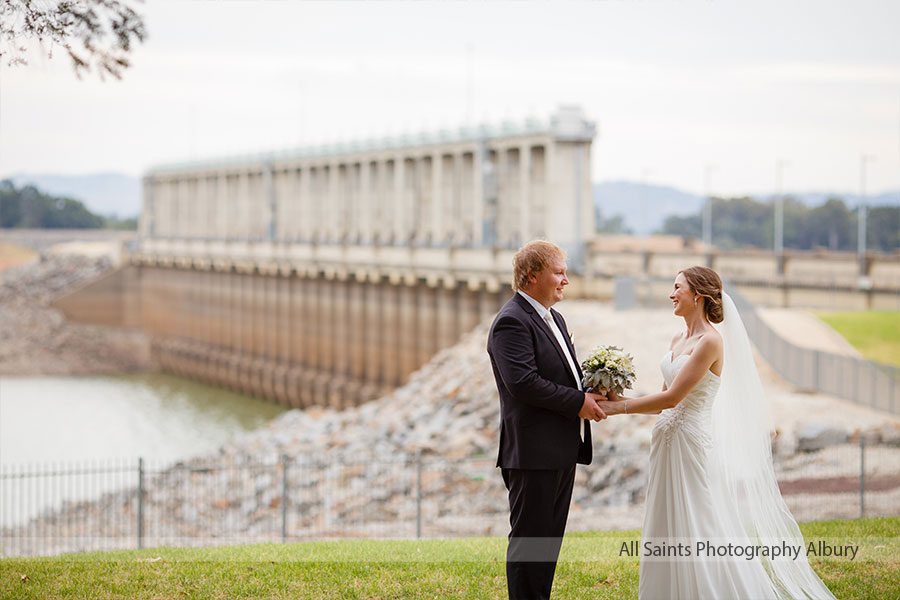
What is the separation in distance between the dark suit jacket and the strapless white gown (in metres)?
0.61

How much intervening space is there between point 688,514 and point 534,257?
1.88 meters

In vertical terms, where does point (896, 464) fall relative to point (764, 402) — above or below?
below

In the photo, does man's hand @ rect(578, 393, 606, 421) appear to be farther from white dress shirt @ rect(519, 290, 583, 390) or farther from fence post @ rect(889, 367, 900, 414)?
fence post @ rect(889, 367, 900, 414)

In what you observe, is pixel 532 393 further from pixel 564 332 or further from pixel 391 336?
pixel 391 336

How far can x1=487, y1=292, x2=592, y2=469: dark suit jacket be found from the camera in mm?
6625

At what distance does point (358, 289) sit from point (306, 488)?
2997 centimetres

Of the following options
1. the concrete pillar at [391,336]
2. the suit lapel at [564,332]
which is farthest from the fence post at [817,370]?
the concrete pillar at [391,336]

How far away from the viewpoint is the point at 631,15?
1144 cm

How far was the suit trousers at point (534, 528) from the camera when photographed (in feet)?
22.1

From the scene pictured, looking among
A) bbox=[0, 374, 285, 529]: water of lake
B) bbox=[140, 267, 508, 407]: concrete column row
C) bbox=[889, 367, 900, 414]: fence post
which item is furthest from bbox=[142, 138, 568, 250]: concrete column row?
bbox=[889, 367, 900, 414]: fence post

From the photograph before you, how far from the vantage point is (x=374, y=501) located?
21688 millimetres

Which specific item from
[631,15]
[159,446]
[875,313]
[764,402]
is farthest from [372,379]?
[764,402]

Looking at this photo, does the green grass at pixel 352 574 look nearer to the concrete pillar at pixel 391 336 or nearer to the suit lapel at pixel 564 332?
the suit lapel at pixel 564 332

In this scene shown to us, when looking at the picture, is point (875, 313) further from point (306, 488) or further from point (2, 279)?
point (2, 279)
